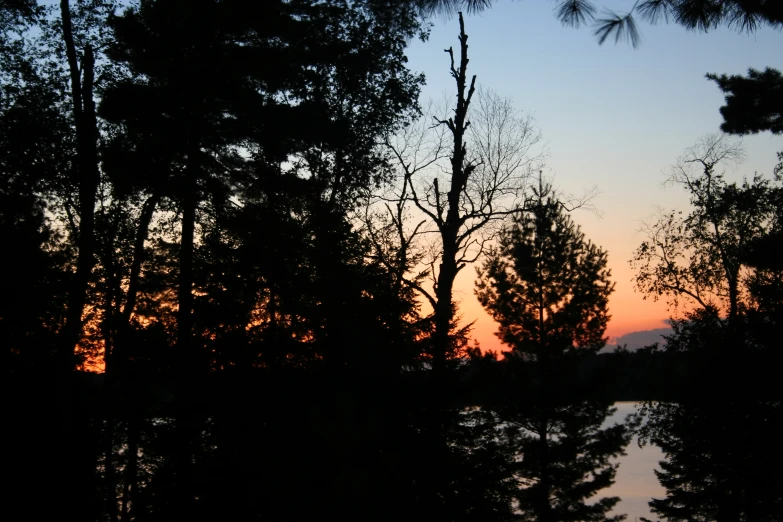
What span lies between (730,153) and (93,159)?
2331cm

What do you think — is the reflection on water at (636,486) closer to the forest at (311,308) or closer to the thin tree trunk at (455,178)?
the forest at (311,308)

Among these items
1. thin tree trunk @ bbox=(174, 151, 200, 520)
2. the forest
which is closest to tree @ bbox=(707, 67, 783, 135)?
the forest

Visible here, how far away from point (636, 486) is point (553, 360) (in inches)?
→ 2075

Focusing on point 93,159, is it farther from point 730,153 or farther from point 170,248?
point 730,153

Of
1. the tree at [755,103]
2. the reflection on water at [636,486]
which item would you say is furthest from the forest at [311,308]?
the reflection on water at [636,486]

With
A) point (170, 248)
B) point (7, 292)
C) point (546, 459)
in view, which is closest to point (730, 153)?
point (546, 459)

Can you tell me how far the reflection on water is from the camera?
57.7 m

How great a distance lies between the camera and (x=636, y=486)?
232 ft

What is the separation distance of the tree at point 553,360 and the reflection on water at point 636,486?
1961 centimetres

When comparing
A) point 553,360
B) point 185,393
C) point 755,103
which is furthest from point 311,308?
point 553,360

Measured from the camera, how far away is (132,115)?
15.9m

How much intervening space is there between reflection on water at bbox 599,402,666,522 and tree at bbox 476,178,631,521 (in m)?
19.6

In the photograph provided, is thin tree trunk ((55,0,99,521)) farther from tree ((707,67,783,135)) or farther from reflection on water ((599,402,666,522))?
reflection on water ((599,402,666,522))

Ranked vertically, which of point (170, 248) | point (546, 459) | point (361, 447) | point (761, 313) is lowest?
point (546, 459)
